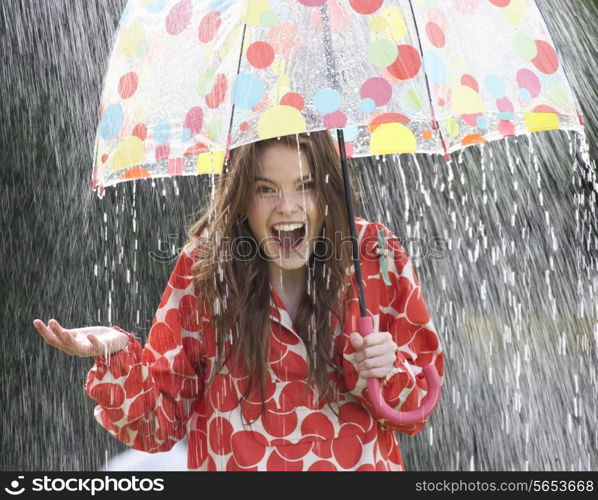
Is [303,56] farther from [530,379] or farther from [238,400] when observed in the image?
[530,379]

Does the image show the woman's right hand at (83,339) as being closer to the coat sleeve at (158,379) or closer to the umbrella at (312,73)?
the coat sleeve at (158,379)

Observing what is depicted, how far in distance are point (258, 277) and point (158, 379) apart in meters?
0.42

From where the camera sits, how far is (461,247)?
5.33 meters

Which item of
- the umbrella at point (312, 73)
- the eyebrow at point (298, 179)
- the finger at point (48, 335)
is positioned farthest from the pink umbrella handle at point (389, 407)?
the finger at point (48, 335)

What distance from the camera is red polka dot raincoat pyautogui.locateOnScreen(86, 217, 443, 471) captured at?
225 centimetres

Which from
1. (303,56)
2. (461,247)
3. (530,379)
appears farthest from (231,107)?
(530,379)

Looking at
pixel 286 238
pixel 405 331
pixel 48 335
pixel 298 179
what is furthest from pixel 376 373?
pixel 48 335

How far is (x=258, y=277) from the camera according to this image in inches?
95.5

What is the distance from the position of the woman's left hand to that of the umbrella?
0.04m

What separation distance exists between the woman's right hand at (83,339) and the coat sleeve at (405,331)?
25.3 inches

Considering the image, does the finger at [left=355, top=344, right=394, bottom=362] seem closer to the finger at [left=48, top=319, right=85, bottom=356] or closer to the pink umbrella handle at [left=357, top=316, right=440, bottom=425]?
the pink umbrella handle at [left=357, top=316, right=440, bottom=425]

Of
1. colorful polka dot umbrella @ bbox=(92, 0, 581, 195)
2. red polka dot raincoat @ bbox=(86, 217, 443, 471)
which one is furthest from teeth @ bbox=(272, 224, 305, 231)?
colorful polka dot umbrella @ bbox=(92, 0, 581, 195)

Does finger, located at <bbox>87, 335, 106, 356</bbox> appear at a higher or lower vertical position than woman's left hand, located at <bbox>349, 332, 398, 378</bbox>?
higher

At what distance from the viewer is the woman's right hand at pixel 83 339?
1.98 metres
